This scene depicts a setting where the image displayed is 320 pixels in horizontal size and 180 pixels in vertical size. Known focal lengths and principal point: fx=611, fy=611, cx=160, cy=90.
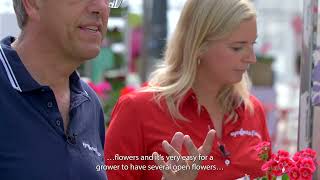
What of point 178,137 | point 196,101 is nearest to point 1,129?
point 178,137

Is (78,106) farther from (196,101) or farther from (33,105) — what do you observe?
(196,101)

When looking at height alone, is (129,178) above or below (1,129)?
below

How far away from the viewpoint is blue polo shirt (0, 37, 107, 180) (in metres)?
1.41

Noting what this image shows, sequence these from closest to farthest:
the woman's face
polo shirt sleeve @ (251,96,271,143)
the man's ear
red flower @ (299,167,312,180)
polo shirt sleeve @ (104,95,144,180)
Result: the man's ear, red flower @ (299,167,312,180), polo shirt sleeve @ (104,95,144,180), the woman's face, polo shirt sleeve @ (251,96,271,143)

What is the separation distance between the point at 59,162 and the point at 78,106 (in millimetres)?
237

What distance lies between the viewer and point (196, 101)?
221 cm

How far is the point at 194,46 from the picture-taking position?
7.27 ft

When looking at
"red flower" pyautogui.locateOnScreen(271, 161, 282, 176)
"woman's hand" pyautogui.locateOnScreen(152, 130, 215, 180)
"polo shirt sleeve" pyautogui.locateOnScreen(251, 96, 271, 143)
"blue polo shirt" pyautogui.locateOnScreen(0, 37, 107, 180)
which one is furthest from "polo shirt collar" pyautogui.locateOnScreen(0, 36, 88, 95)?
"polo shirt sleeve" pyautogui.locateOnScreen(251, 96, 271, 143)

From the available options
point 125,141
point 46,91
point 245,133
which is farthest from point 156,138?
point 46,91

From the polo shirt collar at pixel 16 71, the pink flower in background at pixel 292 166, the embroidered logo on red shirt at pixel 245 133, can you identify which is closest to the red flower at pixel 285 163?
the pink flower in background at pixel 292 166

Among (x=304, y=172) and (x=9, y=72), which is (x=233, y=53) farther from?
(x=9, y=72)

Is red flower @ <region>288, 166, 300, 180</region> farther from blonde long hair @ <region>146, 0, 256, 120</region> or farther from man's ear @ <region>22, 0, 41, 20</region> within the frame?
man's ear @ <region>22, 0, 41, 20</region>

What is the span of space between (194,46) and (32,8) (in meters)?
0.81

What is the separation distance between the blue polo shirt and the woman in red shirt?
1.56 feet
